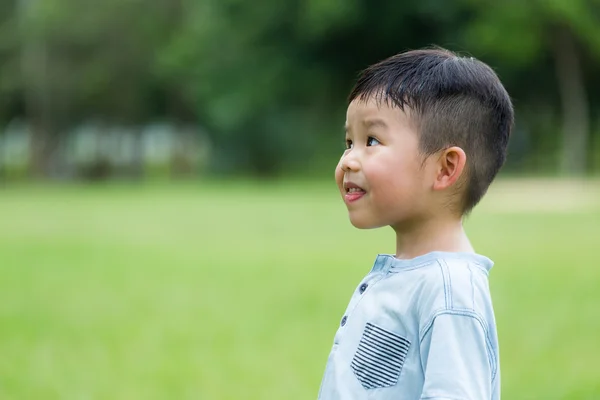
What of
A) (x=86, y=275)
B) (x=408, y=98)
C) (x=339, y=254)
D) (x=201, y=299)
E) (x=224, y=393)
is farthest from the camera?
(x=339, y=254)

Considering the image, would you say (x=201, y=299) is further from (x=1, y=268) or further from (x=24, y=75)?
(x=24, y=75)

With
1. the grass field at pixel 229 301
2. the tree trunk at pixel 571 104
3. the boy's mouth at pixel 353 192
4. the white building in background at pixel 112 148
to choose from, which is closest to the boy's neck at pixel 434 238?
the boy's mouth at pixel 353 192

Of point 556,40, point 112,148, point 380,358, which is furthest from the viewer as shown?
point 112,148

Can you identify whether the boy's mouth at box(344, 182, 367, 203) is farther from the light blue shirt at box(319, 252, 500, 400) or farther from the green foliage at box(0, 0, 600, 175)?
the green foliage at box(0, 0, 600, 175)

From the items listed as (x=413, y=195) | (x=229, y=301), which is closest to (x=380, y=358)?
(x=413, y=195)

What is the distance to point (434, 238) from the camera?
2.08m

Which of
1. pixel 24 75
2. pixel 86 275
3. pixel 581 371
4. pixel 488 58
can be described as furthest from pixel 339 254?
pixel 24 75

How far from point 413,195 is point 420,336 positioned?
1.00 ft

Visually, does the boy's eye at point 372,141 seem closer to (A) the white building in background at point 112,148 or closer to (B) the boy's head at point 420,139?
(B) the boy's head at point 420,139

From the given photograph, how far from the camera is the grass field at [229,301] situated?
4.80 meters

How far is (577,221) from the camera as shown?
1342 cm

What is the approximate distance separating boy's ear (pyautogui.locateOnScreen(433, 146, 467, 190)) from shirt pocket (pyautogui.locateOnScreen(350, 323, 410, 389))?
33cm

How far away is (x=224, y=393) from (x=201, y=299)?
9.25 ft

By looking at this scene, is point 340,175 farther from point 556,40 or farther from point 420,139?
point 556,40
